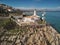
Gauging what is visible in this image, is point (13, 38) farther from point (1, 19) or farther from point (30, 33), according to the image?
point (1, 19)

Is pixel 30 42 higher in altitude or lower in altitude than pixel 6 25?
lower

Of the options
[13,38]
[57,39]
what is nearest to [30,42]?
[13,38]

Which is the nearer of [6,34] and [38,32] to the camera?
[6,34]

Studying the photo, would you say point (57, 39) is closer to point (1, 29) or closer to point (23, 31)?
point (23, 31)

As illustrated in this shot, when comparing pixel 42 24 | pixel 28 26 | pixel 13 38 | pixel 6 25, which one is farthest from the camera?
pixel 42 24

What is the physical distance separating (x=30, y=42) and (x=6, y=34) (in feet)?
9.34

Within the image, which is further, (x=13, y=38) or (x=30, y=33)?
(x=30, y=33)

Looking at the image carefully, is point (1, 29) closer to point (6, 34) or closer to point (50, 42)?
point (6, 34)

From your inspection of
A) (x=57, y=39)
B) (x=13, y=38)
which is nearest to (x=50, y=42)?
(x=57, y=39)

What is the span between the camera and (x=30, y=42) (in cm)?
2325

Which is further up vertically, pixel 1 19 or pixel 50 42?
pixel 1 19

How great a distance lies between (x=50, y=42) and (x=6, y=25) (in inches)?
219

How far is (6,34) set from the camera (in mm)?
22406

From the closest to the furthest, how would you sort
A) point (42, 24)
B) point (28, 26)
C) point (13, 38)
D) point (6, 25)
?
point (13, 38)
point (6, 25)
point (28, 26)
point (42, 24)
